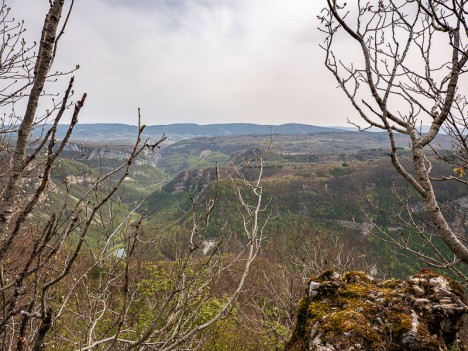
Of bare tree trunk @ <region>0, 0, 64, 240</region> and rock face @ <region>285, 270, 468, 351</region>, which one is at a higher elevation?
bare tree trunk @ <region>0, 0, 64, 240</region>

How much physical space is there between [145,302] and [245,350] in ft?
25.6

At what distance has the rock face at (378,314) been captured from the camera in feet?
16.2

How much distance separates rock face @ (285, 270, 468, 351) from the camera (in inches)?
194

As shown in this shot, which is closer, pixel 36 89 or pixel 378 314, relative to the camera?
pixel 36 89

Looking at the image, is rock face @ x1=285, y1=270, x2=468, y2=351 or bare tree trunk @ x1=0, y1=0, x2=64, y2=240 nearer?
bare tree trunk @ x1=0, y1=0, x2=64, y2=240

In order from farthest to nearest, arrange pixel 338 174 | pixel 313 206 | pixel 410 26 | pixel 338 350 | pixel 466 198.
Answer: pixel 338 174 → pixel 313 206 → pixel 466 198 → pixel 338 350 → pixel 410 26

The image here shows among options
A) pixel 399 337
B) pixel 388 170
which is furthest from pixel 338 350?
pixel 388 170

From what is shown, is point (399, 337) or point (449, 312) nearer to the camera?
point (399, 337)

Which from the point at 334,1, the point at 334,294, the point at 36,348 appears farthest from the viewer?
the point at 334,294

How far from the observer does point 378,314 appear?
543 cm

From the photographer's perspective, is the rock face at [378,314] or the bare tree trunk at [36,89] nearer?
the bare tree trunk at [36,89]

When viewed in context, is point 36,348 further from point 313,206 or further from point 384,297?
point 313,206

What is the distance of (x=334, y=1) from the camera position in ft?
13.3

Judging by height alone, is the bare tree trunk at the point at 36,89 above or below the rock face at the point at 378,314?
above
